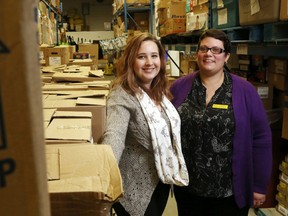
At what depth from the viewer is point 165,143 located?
1.61 m

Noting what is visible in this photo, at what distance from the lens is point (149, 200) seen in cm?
164

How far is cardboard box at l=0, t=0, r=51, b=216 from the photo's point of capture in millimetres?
439

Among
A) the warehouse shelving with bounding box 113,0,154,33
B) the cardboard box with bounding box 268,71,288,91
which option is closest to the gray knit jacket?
the cardboard box with bounding box 268,71,288,91

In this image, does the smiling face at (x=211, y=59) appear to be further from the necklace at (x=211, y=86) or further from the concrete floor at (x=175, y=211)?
the concrete floor at (x=175, y=211)

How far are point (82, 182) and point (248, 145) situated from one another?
1.27 m

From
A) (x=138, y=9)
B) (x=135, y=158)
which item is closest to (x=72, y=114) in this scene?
(x=135, y=158)

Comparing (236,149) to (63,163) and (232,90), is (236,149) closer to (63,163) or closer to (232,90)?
(232,90)

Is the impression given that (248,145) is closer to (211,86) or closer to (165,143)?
(211,86)

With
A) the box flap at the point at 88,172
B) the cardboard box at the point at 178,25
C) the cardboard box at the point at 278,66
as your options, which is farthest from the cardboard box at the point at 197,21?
the box flap at the point at 88,172

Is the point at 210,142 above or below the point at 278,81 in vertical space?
below

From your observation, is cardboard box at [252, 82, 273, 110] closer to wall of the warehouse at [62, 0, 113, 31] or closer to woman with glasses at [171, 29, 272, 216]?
woman with glasses at [171, 29, 272, 216]

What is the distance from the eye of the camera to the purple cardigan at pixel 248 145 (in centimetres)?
182

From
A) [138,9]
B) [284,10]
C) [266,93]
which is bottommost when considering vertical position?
[266,93]

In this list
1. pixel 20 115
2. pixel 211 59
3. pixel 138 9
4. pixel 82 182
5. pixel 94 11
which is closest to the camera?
pixel 20 115
